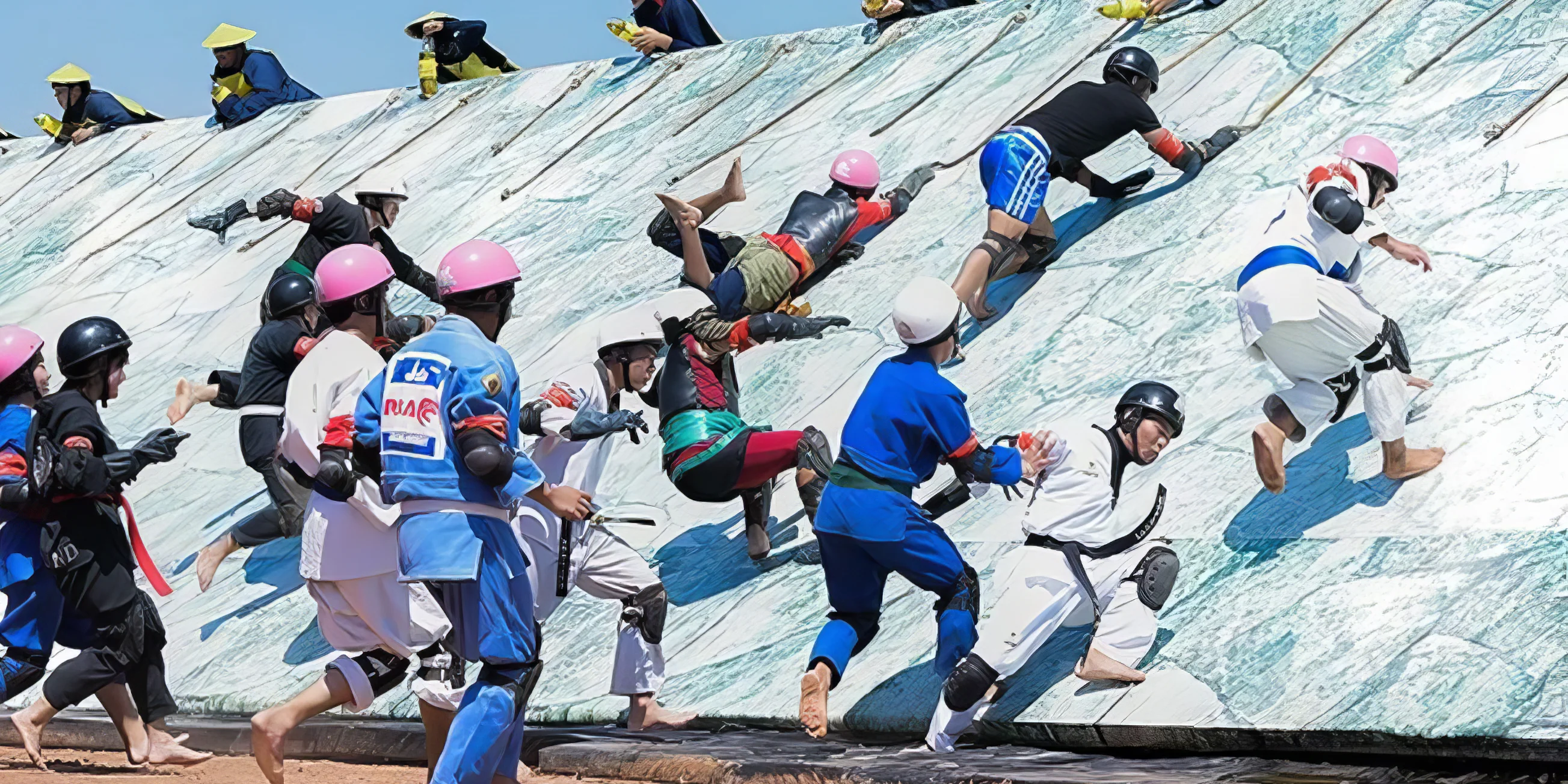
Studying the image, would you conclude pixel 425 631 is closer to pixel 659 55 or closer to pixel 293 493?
pixel 293 493

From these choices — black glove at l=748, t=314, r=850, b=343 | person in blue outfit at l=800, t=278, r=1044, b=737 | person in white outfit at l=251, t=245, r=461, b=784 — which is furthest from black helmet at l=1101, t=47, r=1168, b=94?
person in white outfit at l=251, t=245, r=461, b=784

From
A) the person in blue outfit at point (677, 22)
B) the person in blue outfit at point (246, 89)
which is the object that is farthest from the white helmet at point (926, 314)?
the person in blue outfit at point (246, 89)

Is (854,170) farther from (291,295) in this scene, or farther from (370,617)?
(370,617)

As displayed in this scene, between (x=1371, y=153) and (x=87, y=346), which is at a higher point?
A: (x=87, y=346)

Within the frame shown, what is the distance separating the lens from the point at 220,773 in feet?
20.9

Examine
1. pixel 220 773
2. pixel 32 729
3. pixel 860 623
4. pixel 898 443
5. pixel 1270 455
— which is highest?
pixel 32 729

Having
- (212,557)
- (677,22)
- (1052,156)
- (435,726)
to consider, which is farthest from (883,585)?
(677,22)

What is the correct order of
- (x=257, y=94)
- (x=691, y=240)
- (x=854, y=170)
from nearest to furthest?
(x=691, y=240), (x=854, y=170), (x=257, y=94)

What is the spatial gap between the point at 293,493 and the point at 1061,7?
18.8 feet

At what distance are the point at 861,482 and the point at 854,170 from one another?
338 centimetres

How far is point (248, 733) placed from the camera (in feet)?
22.7

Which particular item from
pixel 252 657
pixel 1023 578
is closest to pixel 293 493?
pixel 252 657

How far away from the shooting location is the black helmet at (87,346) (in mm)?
6156

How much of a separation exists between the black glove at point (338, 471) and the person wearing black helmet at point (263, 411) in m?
2.40
